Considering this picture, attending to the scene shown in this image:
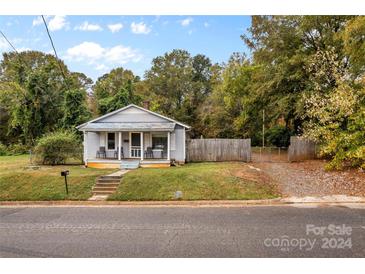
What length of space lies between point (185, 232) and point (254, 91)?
19.1 metres

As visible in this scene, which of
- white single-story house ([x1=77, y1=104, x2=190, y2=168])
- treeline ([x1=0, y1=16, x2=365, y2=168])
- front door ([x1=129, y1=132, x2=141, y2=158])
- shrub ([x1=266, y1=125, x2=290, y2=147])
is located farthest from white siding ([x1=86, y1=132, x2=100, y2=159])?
shrub ([x1=266, y1=125, x2=290, y2=147])

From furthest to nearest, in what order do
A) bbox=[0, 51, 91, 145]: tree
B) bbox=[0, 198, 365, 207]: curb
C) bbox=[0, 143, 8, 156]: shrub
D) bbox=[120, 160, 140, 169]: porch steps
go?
bbox=[0, 51, 91, 145]: tree → bbox=[0, 143, 8, 156]: shrub → bbox=[120, 160, 140, 169]: porch steps → bbox=[0, 198, 365, 207]: curb

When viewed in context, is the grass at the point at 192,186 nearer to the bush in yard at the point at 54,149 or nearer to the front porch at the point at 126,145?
the front porch at the point at 126,145

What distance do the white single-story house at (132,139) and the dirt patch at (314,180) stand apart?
6.47m

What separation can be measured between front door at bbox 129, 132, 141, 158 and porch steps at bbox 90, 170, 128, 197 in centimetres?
611

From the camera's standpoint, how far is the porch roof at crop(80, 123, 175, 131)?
59.0 feet

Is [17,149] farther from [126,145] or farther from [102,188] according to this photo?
[102,188]

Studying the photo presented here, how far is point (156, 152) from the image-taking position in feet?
63.2

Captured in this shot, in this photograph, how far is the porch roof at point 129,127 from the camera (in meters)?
18.0

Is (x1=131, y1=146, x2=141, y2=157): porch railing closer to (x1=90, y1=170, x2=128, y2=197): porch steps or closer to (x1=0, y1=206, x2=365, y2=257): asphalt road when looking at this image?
(x1=90, y1=170, x2=128, y2=197): porch steps

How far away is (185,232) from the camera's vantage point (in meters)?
6.71

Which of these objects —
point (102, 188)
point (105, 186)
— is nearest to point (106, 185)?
point (105, 186)

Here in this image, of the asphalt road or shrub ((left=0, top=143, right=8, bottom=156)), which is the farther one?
shrub ((left=0, top=143, right=8, bottom=156))

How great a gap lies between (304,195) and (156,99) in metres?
31.9
